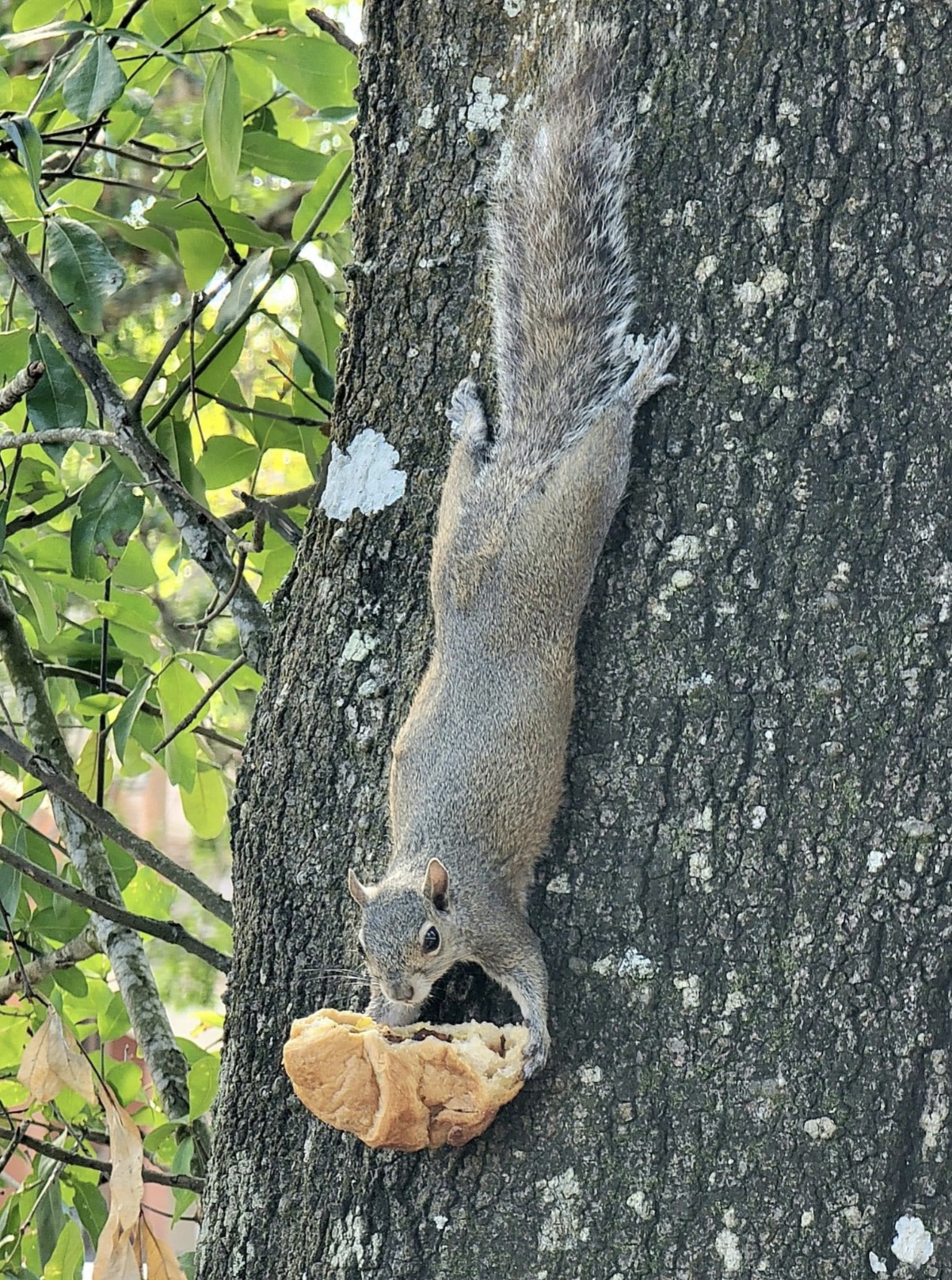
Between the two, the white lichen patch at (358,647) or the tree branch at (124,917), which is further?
the tree branch at (124,917)

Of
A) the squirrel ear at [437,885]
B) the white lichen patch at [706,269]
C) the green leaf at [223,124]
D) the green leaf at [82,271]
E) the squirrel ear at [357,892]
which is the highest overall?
the green leaf at [223,124]

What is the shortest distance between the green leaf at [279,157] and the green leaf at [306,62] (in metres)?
0.18

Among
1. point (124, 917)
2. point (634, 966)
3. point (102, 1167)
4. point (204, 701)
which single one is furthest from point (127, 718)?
point (634, 966)

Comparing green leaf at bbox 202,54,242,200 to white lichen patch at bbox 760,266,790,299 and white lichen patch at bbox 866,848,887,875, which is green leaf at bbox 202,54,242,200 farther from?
white lichen patch at bbox 866,848,887,875

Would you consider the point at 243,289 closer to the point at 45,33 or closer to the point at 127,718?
the point at 45,33

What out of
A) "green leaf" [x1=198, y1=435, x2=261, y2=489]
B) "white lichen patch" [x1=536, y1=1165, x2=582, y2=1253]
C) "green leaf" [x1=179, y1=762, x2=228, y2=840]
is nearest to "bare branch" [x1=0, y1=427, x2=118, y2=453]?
"green leaf" [x1=198, y1=435, x2=261, y2=489]

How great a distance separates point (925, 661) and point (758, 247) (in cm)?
40

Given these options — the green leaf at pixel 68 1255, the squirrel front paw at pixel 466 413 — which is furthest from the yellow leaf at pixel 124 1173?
the squirrel front paw at pixel 466 413

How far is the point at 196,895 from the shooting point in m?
1.86

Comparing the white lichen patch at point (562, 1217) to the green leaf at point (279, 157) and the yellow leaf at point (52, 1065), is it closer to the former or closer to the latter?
the yellow leaf at point (52, 1065)

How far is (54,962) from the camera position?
2.16 metres

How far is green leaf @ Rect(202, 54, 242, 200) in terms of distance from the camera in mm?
1693

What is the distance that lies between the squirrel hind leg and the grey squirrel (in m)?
0.02

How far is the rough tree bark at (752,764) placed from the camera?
1.14 meters
